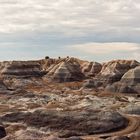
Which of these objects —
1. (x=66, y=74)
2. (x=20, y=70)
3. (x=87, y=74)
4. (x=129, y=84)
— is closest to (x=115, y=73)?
(x=129, y=84)

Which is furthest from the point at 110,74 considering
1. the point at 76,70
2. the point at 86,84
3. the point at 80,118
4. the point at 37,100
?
the point at 80,118

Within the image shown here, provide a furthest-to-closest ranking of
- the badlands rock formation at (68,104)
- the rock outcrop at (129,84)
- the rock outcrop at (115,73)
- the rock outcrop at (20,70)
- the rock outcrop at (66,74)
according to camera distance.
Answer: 1. the rock outcrop at (20,70)
2. the rock outcrop at (66,74)
3. the rock outcrop at (115,73)
4. the rock outcrop at (129,84)
5. the badlands rock formation at (68,104)

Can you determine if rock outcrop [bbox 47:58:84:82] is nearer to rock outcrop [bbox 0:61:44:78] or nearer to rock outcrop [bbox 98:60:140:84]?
rock outcrop [bbox 0:61:44:78]

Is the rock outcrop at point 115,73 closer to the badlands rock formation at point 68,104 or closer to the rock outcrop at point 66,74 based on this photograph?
the badlands rock formation at point 68,104

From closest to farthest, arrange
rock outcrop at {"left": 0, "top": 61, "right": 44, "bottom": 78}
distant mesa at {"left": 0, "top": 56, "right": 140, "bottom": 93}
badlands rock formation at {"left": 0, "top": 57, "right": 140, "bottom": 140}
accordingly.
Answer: badlands rock formation at {"left": 0, "top": 57, "right": 140, "bottom": 140}, distant mesa at {"left": 0, "top": 56, "right": 140, "bottom": 93}, rock outcrop at {"left": 0, "top": 61, "right": 44, "bottom": 78}

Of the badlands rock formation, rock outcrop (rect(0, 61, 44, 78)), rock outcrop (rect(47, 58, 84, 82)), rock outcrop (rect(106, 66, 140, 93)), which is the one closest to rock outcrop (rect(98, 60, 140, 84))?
the badlands rock formation

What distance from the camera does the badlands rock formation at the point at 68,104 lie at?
61.7 metres

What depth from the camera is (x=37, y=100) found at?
367 ft

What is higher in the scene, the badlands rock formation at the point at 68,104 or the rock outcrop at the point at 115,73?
the rock outcrop at the point at 115,73

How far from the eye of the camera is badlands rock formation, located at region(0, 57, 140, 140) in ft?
202

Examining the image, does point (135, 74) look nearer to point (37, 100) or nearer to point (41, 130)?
point (37, 100)

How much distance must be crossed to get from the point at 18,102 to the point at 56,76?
64877 mm

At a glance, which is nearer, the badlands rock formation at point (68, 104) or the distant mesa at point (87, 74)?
the badlands rock formation at point (68, 104)

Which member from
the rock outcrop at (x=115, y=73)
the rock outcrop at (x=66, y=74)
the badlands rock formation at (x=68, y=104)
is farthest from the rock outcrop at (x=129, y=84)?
the rock outcrop at (x=66, y=74)
